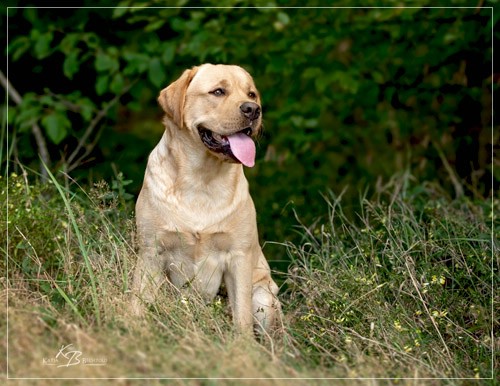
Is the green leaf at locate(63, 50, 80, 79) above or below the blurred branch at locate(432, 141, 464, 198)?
above

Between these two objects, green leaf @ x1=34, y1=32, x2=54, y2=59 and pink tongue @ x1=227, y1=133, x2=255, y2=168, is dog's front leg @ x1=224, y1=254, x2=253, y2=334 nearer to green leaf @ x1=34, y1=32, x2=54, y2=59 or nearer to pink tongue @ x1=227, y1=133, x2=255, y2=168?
pink tongue @ x1=227, y1=133, x2=255, y2=168

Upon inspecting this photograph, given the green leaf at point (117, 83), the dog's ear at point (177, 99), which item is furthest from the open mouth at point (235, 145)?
the green leaf at point (117, 83)

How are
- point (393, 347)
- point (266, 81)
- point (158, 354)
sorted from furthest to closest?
point (266, 81) < point (393, 347) < point (158, 354)

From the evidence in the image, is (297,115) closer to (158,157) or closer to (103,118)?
(103,118)

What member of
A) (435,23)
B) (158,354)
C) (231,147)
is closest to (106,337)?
(158,354)

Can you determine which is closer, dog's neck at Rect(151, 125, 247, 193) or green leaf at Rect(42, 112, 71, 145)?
dog's neck at Rect(151, 125, 247, 193)

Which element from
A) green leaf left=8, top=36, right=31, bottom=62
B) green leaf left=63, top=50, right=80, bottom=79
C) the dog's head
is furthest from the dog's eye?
green leaf left=8, top=36, right=31, bottom=62

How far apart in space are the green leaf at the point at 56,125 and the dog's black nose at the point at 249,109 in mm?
2515

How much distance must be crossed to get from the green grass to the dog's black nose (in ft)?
2.76

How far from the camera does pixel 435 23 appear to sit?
701 cm

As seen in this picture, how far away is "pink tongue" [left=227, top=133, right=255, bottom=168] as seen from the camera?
4.57 meters

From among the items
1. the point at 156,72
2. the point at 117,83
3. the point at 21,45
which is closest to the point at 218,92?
the point at 156,72

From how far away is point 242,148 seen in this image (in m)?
4.59

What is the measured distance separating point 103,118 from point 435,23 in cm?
301
